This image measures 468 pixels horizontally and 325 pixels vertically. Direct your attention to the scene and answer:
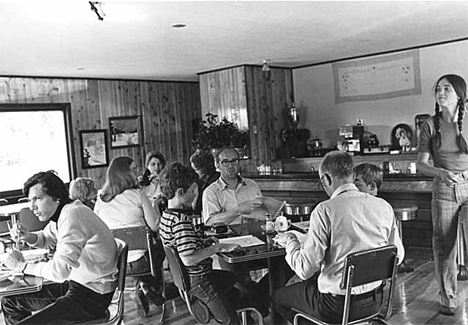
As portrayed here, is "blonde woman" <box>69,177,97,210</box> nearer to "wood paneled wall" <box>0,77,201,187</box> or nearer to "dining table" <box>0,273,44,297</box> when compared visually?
"dining table" <box>0,273,44,297</box>

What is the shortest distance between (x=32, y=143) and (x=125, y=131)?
1821 millimetres

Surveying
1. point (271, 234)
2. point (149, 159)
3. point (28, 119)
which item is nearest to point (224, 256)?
point (271, 234)

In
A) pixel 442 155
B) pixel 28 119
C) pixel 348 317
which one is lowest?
pixel 348 317

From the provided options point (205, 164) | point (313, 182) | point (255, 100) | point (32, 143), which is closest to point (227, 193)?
point (205, 164)

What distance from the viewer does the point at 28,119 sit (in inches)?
342

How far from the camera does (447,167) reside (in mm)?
4020

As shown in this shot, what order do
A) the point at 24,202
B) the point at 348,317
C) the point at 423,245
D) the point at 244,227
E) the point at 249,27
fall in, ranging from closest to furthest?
1. the point at 348,317
2. the point at 244,227
3. the point at 249,27
4. the point at 423,245
5. the point at 24,202

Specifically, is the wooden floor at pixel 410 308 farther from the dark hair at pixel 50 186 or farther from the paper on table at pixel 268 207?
the dark hair at pixel 50 186

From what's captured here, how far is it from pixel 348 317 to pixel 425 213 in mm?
3538

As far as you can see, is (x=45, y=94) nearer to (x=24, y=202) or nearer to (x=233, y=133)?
(x=24, y=202)

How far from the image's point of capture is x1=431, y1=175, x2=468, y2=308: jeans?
3.98 meters

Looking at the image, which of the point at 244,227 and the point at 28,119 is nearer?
the point at 244,227

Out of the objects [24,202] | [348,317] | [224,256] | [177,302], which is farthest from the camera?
[24,202]

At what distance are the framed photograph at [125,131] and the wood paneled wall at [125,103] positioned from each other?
0.29ft
